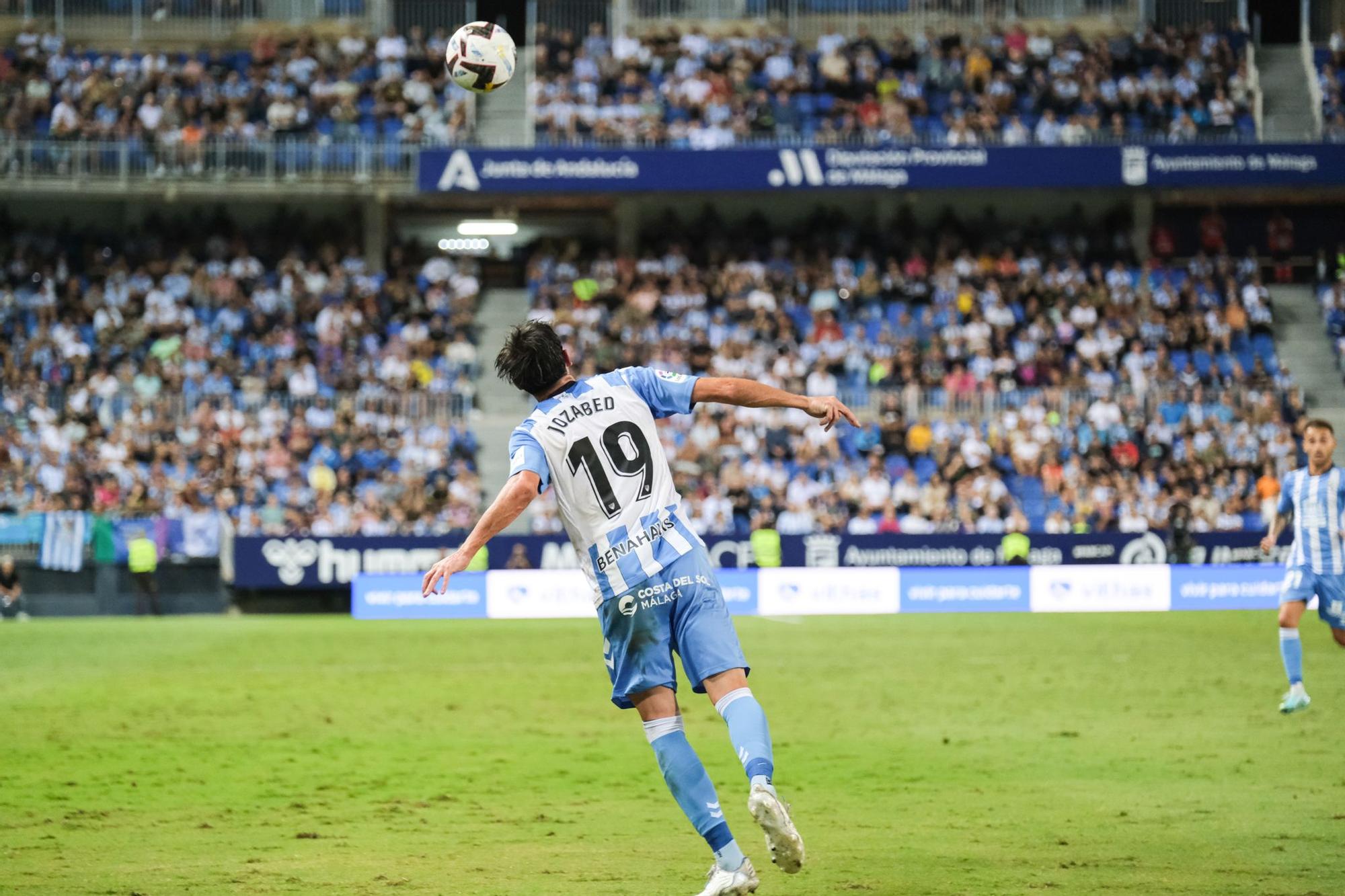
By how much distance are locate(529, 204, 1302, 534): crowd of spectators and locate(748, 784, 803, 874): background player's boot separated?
67.8 feet

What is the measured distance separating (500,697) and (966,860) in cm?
804

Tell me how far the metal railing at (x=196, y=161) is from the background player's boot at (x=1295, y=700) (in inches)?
955

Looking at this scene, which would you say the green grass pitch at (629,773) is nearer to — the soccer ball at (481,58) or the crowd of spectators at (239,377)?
the soccer ball at (481,58)

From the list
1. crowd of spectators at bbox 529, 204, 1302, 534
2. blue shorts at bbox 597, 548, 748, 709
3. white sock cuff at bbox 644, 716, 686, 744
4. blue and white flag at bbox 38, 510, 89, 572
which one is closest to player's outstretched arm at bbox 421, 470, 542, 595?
blue shorts at bbox 597, 548, 748, 709

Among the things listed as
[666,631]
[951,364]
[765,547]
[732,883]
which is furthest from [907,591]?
[732,883]

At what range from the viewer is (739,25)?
36.8m

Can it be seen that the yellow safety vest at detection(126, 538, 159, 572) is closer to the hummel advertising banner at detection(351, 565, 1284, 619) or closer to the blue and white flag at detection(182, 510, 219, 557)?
the blue and white flag at detection(182, 510, 219, 557)

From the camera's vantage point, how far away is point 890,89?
34.7m

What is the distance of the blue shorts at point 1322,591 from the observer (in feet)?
40.4

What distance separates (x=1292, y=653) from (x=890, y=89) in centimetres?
2432

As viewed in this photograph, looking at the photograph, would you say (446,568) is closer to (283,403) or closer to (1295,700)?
(1295,700)

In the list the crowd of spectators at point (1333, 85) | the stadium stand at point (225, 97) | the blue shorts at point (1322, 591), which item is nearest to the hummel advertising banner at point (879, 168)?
the crowd of spectators at point (1333, 85)

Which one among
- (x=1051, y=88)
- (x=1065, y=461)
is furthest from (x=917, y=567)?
(x=1051, y=88)

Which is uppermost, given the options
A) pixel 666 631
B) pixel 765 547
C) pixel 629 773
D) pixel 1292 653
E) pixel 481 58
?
pixel 481 58
